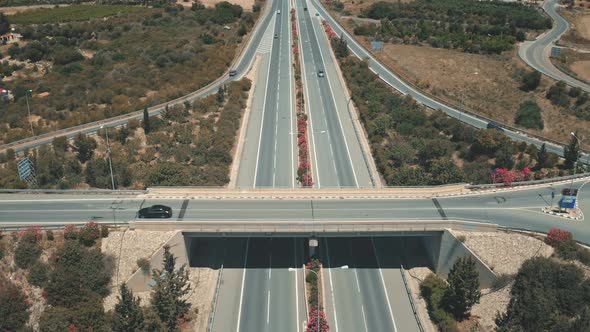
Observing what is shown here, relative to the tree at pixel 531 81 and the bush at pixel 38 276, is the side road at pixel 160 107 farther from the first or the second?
the tree at pixel 531 81

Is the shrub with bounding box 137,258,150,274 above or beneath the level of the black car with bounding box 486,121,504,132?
beneath

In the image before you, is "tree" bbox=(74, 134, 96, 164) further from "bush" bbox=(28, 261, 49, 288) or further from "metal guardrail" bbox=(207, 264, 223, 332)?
"metal guardrail" bbox=(207, 264, 223, 332)

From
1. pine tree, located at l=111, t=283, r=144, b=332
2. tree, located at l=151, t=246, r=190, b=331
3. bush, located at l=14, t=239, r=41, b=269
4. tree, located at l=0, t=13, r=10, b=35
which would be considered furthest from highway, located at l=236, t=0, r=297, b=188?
tree, located at l=0, t=13, r=10, b=35

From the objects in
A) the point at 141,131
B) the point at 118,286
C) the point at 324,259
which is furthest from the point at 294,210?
the point at 141,131

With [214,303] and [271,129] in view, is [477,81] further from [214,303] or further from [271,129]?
[214,303]

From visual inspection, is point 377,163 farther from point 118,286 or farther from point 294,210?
point 118,286
